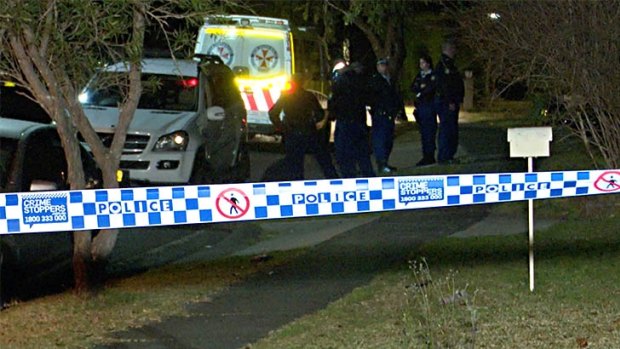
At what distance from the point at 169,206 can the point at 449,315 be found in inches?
78.5

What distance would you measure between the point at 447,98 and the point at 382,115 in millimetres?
1078

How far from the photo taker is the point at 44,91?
8.30 meters

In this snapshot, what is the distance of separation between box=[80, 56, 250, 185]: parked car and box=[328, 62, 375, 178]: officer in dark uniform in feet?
4.63

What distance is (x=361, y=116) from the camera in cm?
1588

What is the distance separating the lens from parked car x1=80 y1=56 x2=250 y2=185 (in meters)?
14.2

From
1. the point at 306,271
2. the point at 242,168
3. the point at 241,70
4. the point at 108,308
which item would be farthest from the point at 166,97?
the point at 108,308

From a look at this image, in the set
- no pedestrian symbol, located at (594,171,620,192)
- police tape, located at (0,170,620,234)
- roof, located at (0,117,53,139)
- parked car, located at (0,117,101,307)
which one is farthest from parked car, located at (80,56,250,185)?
no pedestrian symbol, located at (594,171,620,192)

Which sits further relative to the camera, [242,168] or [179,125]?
[242,168]

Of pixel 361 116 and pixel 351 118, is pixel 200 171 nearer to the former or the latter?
pixel 351 118

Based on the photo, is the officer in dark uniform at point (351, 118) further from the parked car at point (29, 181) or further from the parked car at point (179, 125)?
the parked car at point (29, 181)

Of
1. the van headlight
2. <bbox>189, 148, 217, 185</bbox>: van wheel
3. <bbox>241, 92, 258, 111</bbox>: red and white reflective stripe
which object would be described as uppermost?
the van headlight

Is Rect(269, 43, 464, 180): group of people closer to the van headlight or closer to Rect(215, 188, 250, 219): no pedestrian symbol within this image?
the van headlight

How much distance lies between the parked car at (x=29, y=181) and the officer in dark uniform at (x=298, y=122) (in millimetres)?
5468

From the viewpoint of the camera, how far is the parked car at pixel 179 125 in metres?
14.2
